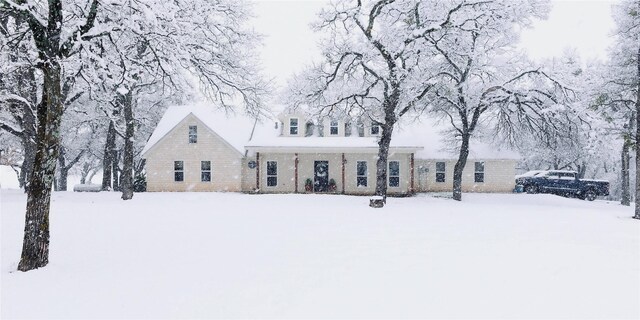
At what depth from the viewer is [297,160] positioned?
2678cm

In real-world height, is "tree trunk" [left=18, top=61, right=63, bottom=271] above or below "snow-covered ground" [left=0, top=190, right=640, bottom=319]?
above

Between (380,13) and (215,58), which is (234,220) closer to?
(215,58)

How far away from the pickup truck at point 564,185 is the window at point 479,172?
3233 millimetres

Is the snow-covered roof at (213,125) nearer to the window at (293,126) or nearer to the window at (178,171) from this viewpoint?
the window at (178,171)

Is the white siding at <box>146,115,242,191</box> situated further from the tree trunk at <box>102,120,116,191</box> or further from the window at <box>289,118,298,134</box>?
the tree trunk at <box>102,120,116,191</box>

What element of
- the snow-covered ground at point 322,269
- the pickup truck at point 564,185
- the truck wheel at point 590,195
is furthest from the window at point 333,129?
the truck wheel at point 590,195

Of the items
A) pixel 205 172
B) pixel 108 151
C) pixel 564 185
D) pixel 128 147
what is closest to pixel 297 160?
pixel 205 172

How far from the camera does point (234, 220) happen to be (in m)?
13.5

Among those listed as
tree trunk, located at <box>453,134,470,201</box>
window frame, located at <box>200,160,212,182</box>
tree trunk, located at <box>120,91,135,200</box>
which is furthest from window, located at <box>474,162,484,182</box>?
tree trunk, located at <box>120,91,135,200</box>

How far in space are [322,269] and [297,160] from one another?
19.7 m

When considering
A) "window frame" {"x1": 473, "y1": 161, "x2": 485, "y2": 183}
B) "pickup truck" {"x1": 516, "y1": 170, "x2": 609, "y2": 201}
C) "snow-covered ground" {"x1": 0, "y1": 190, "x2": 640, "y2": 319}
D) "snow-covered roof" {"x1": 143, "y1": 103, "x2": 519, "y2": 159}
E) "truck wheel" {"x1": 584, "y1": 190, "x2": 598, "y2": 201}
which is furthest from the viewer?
"window frame" {"x1": 473, "y1": 161, "x2": 485, "y2": 183}

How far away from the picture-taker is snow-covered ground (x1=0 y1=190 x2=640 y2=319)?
5.38 meters

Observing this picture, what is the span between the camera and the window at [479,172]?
29312 millimetres

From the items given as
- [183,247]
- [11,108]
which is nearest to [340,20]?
[183,247]
